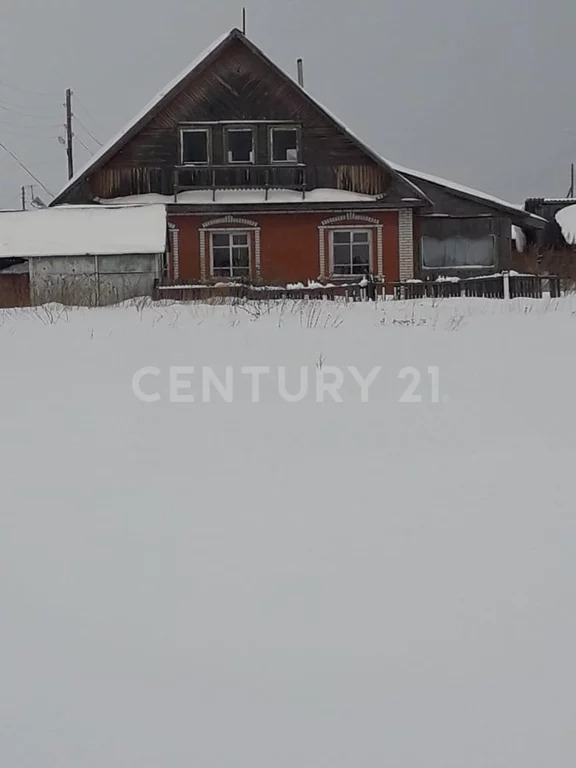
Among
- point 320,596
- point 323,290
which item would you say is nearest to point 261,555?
point 320,596

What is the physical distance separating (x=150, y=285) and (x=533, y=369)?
14.7 meters

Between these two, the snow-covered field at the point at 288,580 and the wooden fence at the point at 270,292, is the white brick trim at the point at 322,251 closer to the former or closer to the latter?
the wooden fence at the point at 270,292

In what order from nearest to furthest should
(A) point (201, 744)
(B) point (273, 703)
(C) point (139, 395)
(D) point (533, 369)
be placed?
(A) point (201, 744) → (B) point (273, 703) → (C) point (139, 395) → (D) point (533, 369)

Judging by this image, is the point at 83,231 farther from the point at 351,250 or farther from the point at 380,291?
the point at 380,291

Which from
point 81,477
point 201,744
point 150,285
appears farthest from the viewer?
point 150,285

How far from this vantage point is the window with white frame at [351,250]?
23391mm

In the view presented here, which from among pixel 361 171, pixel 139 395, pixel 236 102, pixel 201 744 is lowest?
pixel 201 744

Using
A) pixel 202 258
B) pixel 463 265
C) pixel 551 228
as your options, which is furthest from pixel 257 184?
pixel 551 228

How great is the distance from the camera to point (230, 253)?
23.3 m

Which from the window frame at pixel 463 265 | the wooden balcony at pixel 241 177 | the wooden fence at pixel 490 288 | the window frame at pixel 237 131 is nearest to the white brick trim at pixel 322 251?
the wooden balcony at pixel 241 177

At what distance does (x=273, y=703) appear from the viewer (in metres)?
2.21

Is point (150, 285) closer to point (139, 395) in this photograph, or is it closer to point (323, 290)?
point (323, 290)

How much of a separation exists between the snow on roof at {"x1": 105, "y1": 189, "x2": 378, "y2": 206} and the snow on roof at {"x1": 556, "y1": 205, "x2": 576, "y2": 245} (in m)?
10.2

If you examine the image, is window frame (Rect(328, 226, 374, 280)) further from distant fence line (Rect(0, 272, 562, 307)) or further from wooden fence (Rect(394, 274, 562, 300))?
wooden fence (Rect(394, 274, 562, 300))
